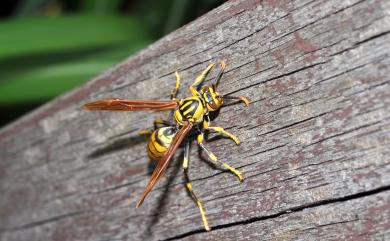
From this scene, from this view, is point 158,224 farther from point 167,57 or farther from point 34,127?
point 34,127

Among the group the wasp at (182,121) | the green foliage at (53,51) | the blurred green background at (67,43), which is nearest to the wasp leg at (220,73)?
the wasp at (182,121)

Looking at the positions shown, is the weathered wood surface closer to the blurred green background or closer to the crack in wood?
the crack in wood

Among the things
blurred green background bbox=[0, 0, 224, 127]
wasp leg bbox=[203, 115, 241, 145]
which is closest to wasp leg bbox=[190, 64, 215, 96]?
wasp leg bbox=[203, 115, 241, 145]

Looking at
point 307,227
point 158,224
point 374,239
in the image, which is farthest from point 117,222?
point 374,239

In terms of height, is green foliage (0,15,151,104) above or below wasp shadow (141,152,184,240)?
above

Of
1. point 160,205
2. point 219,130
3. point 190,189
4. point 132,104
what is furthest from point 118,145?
point 219,130

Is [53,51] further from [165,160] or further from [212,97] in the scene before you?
[212,97]

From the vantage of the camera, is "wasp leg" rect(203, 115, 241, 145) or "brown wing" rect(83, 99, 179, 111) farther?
"brown wing" rect(83, 99, 179, 111)
